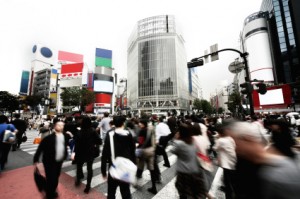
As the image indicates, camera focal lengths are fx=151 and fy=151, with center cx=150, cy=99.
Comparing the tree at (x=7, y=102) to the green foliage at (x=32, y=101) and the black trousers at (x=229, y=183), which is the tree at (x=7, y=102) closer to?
the green foliage at (x=32, y=101)

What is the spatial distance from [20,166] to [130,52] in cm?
7600

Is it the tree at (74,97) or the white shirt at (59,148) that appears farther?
the tree at (74,97)

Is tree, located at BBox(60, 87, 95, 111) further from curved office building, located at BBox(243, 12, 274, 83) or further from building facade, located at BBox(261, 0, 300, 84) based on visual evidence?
curved office building, located at BBox(243, 12, 274, 83)

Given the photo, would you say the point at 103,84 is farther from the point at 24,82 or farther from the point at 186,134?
the point at 186,134

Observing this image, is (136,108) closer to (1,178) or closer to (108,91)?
(108,91)

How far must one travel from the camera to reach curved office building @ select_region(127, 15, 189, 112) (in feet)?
194

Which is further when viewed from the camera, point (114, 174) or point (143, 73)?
point (143, 73)

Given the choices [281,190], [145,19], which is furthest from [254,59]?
[281,190]

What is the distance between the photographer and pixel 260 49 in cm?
5247

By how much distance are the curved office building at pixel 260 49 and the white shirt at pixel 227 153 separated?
198ft

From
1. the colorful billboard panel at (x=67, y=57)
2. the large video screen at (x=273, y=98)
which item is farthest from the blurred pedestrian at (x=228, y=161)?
the colorful billboard panel at (x=67, y=57)

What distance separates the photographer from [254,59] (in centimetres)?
5425

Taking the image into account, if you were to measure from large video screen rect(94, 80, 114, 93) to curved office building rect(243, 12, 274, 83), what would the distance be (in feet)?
179

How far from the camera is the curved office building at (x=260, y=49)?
167 feet
